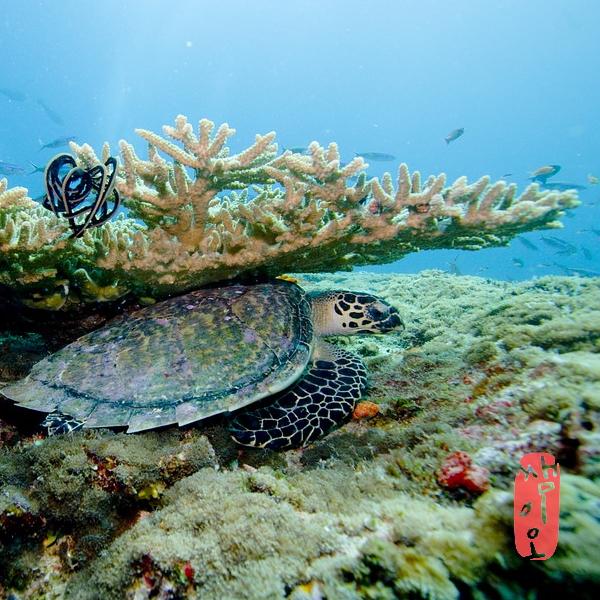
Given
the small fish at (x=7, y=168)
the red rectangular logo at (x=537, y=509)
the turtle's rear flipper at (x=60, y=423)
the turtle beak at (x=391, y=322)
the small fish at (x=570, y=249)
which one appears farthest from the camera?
the small fish at (x=570, y=249)

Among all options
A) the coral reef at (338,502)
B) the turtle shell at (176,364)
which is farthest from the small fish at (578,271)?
the turtle shell at (176,364)

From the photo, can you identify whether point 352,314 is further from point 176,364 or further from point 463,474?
point 463,474

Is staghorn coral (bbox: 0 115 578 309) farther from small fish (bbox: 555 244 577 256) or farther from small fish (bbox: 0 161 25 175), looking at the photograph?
small fish (bbox: 555 244 577 256)

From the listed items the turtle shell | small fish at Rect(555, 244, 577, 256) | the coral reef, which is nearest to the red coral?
the coral reef

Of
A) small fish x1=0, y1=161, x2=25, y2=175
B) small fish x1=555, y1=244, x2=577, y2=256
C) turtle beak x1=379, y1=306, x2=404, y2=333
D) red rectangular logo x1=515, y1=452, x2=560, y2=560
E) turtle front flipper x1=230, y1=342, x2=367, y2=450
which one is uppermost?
small fish x1=0, y1=161, x2=25, y2=175

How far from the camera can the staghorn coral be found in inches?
92.7

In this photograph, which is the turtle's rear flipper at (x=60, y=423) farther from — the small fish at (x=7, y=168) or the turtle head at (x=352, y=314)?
the small fish at (x=7, y=168)

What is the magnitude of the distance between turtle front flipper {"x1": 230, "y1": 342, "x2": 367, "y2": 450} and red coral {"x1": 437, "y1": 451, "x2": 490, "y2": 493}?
1.20 metres

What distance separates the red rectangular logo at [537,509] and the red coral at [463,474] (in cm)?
16

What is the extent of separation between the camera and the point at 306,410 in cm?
271

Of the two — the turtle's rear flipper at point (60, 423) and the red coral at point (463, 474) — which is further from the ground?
the red coral at point (463, 474)

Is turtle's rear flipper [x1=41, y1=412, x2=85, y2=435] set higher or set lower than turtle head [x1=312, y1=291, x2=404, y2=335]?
lower

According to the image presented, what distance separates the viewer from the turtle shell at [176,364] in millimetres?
2385

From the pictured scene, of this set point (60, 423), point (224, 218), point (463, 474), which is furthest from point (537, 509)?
point (60, 423)
